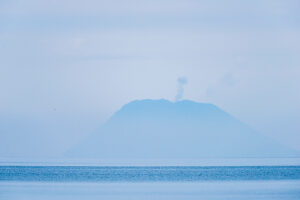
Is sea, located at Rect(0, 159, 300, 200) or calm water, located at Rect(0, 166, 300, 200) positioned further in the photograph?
calm water, located at Rect(0, 166, 300, 200)

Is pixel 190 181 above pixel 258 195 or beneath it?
beneath

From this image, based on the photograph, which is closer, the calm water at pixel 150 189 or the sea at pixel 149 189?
the sea at pixel 149 189

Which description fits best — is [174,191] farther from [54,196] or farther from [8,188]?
[8,188]

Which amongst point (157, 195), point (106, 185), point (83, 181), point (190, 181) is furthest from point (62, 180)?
point (157, 195)

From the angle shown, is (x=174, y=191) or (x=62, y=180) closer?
(x=174, y=191)

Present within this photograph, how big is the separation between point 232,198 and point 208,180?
19.5 feet

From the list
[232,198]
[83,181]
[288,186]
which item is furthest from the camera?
[83,181]

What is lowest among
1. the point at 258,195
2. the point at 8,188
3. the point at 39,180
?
the point at 39,180

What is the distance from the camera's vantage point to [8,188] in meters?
17.3

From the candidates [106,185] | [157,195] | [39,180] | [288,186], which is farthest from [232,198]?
[39,180]

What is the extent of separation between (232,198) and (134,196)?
2.65 m

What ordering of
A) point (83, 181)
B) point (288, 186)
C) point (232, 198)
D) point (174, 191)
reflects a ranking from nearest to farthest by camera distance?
point (232, 198) → point (174, 191) → point (288, 186) → point (83, 181)

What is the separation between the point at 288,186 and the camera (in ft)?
59.5

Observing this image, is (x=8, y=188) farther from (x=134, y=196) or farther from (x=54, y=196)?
(x=134, y=196)
